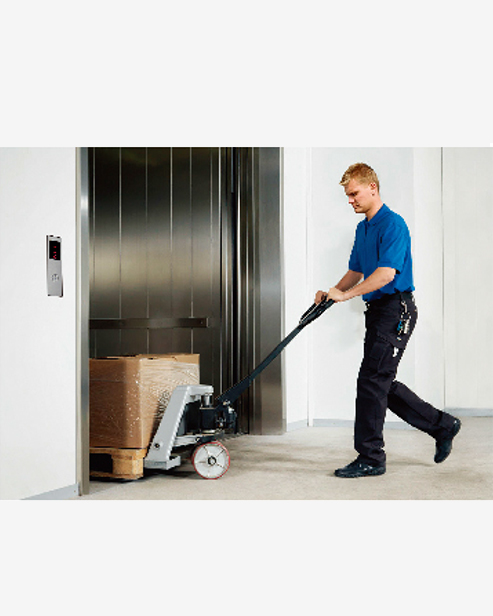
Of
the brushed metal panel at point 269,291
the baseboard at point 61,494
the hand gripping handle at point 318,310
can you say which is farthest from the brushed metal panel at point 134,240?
the baseboard at point 61,494

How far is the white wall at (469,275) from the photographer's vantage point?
6516mm

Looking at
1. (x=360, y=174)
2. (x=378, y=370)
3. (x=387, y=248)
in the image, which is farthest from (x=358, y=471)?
(x=360, y=174)

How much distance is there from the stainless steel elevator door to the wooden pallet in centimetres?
172

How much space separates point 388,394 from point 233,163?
2.47 m

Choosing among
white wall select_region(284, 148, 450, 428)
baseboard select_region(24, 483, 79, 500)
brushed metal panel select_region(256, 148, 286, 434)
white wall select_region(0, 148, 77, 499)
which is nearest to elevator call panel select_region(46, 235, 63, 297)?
white wall select_region(0, 148, 77, 499)

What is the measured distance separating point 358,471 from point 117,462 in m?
1.25

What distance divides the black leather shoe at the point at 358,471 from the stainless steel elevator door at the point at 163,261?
1842 millimetres

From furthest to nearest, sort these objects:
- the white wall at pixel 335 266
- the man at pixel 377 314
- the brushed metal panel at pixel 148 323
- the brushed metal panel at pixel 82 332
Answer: the white wall at pixel 335 266
the brushed metal panel at pixel 148 323
the man at pixel 377 314
the brushed metal panel at pixel 82 332

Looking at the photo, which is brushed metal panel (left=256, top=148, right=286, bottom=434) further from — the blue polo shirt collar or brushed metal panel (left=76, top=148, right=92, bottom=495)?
brushed metal panel (left=76, top=148, right=92, bottom=495)

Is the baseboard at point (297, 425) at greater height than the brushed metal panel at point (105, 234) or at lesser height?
lesser

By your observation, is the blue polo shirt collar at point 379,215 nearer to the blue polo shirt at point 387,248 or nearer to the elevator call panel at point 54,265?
the blue polo shirt at point 387,248

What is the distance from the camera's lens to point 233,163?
5.39 meters

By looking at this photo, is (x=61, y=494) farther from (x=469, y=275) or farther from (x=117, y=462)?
(x=469, y=275)
